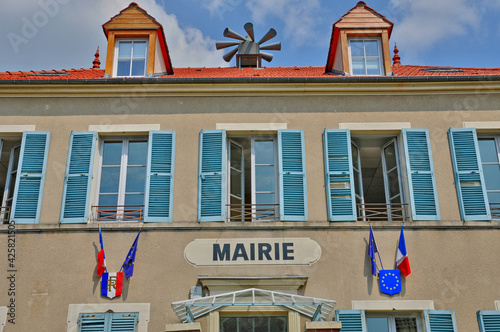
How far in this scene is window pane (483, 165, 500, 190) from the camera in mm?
10461

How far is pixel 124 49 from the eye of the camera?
476 inches

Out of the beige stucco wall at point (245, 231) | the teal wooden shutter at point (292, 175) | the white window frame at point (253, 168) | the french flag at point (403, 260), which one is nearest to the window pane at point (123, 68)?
the beige stucco wall at point (245, 231)

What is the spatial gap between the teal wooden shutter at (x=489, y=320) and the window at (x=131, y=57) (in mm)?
7313

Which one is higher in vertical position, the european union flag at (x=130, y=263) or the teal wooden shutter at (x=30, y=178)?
the teal wooden shutter at (x=30, y=178)

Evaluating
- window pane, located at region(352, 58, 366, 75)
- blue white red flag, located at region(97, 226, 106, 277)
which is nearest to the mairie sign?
blue white red flag, located at region(97, 226, 106, 277)

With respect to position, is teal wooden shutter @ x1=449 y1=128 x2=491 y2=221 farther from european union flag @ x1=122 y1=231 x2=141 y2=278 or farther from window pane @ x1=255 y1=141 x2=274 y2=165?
european union flag @ x1=122 y1=231 x2=141 y2=278

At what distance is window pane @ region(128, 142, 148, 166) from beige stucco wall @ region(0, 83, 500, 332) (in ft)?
1.45

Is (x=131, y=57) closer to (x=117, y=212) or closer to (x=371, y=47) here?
(x=117, y=212)

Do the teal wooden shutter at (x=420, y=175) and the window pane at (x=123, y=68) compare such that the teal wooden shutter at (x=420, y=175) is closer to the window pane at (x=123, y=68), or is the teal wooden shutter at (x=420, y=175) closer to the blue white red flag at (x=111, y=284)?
the blue white red flag at (x=111, y=284)

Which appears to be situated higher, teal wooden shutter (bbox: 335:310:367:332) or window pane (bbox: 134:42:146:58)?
window pane (bbox: 134:42:146:58)

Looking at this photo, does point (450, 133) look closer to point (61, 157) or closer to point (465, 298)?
point (465, 298)

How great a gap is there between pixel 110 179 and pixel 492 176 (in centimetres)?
656

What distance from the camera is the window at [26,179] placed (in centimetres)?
1005

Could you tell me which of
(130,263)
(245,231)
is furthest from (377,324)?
(130,263)
